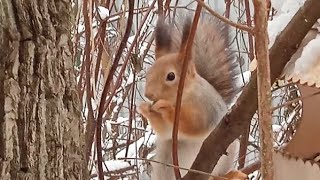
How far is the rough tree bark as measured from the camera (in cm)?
66

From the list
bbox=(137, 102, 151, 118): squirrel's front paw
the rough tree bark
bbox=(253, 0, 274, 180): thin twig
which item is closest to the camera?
bbox=(253, 0, 274, 180): thin twig

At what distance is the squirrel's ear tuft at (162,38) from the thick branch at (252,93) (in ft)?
1.32

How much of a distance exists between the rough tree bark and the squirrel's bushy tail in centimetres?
63

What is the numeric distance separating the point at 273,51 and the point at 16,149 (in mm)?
291

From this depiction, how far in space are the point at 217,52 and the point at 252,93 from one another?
0.56 m

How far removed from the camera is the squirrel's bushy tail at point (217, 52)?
1341 millimetres

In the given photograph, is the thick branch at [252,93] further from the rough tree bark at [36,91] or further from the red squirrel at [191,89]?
the red squirrel at [191,89]

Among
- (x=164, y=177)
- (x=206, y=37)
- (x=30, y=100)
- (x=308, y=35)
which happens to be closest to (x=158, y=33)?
(x=206, y=37)

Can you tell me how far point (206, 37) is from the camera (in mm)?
1334

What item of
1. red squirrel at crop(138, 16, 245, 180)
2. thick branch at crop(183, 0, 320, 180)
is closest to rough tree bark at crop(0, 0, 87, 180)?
thick branch at crop(183, 0, 320, 180)

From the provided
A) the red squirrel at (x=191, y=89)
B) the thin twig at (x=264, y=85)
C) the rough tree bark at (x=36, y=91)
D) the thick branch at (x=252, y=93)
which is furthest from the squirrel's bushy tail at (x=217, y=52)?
the thin twig at (x=264, y=85)

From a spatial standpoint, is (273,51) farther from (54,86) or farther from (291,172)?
(54,86)

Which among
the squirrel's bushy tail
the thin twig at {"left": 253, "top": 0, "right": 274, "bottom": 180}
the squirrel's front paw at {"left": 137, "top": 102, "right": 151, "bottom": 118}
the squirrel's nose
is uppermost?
the squirrel's bushy tail

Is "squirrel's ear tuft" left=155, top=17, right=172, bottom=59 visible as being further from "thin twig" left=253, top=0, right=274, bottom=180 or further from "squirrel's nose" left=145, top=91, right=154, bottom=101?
"thin twig" left=253, top=0, right=274, bottom=180
